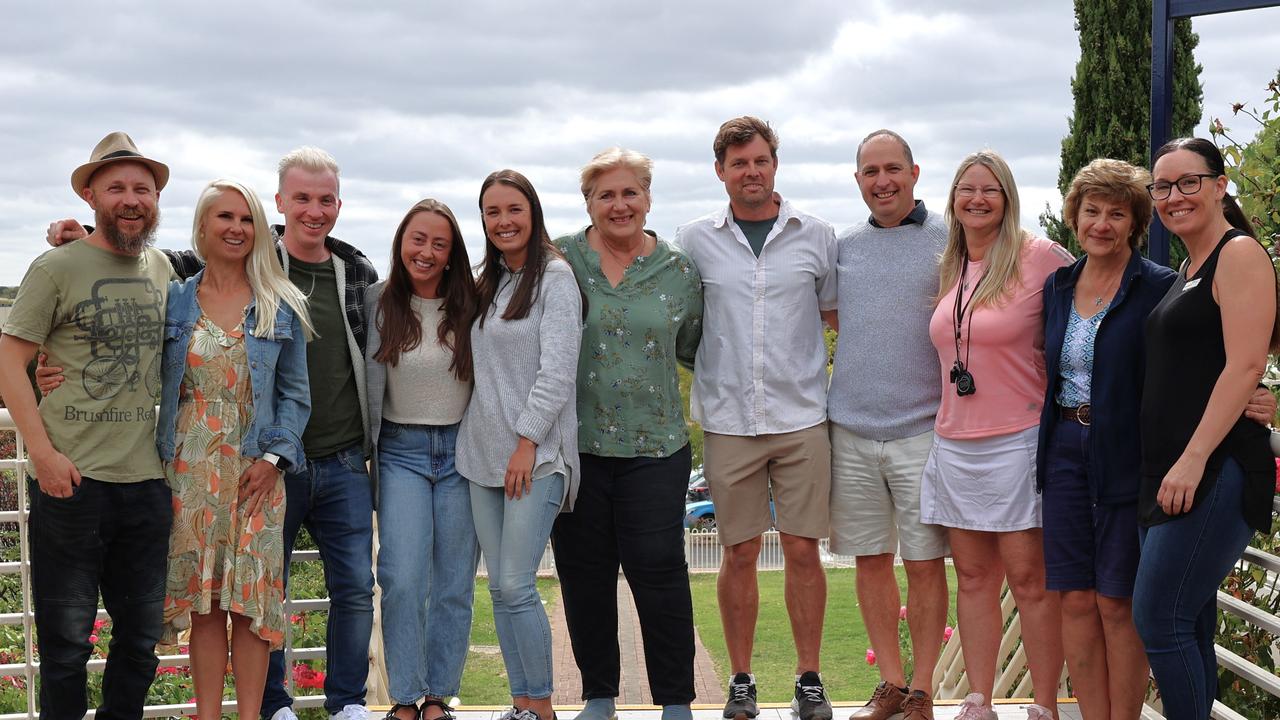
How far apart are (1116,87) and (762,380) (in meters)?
9.12

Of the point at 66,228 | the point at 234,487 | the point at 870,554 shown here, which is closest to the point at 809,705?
the point at 870,554

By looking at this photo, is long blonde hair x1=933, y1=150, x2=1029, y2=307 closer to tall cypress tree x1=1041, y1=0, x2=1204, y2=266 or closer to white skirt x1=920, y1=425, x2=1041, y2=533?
white skirt x1=920, y1=425, x2=1041, y2=533

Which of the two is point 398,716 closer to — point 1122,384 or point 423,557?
point 423,557

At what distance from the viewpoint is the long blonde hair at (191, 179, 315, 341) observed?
3680 mm

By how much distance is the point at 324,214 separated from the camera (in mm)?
3936

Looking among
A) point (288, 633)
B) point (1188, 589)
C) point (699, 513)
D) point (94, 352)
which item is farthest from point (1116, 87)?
point (699, 513)

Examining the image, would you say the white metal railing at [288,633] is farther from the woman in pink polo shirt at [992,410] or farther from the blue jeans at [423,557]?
the woman in pink polo shirt at [992,410]

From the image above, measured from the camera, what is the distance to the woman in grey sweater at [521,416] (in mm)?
3809

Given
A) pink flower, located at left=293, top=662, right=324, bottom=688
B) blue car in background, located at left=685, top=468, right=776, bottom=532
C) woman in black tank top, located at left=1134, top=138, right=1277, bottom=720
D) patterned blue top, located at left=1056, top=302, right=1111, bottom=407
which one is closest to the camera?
woman in black tank top, located at left=1134, top=138, right=1277, bottom=720

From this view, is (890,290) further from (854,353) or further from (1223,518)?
(1223,518)

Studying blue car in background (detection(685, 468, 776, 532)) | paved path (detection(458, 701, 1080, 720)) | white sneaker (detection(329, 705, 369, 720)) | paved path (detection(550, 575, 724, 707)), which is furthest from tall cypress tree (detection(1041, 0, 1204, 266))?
blue car in background (detection(685, 468, 776, 532))

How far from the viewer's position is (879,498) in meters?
4.20

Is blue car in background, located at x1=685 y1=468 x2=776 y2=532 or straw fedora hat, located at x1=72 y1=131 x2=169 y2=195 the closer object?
straw fedora hat, located at x1=72 y1=131 x2=169 y2=195

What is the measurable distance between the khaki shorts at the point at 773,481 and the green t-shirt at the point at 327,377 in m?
1.30
